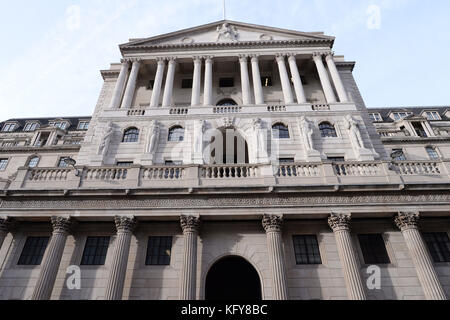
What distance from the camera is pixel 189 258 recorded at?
532 inches

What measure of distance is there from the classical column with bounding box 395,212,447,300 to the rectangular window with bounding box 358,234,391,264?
1.29 m

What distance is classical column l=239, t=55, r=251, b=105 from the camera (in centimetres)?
2416

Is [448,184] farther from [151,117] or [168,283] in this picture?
[151,117]

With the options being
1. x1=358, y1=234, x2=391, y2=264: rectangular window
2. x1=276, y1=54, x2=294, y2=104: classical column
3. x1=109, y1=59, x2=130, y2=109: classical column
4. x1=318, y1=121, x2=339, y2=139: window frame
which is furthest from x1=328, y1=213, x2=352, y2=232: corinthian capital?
x1=109, y1=59, x2=130, y2=109: classical column

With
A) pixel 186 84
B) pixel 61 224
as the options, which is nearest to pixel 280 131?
pixel 186 84

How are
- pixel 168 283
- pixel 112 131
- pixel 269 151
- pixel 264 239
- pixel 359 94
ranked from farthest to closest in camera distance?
pixel 359 94 → pixel 112 131 → pixel 269 151 → pixel 264 239 → pixel 168 283

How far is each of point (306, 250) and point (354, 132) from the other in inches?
422

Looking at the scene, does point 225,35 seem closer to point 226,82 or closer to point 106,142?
point 226,82

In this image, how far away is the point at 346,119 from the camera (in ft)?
70.9

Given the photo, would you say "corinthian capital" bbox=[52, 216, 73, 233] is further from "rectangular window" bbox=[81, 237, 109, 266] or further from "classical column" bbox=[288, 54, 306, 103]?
"classical column" bbox=[288, 54, 306, 103]

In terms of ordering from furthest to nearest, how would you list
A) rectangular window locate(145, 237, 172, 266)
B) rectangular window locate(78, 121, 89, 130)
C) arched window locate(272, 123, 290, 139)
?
rectangular window locate(78, 121, 89, 130)
arched window locate(272, 123, 290, 139)
rectangular window locate(145, 237, 172, 266)

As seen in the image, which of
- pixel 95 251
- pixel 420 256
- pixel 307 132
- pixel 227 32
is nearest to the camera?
pixel 420 256
